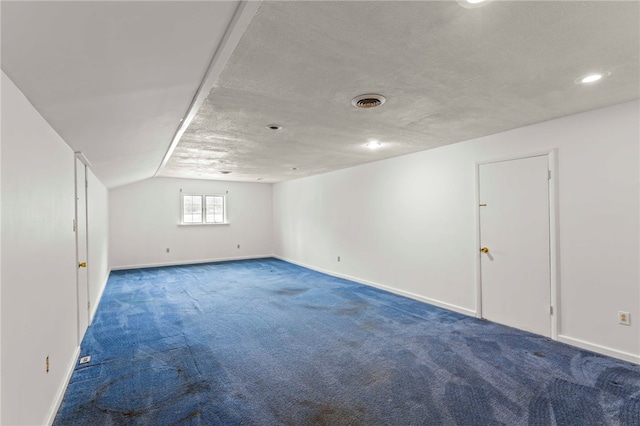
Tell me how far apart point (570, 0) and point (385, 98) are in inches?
49.3

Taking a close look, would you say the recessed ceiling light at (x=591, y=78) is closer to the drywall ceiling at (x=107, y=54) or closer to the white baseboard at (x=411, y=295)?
the drywall ceiling at (x=107, y=54)

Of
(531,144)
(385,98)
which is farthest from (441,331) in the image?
(385,98)

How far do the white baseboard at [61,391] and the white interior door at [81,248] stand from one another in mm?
343

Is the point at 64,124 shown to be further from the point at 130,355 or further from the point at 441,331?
the point at 441,331

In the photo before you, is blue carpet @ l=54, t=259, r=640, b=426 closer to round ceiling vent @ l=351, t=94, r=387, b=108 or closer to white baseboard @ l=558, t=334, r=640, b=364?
white baseboard @ l=558, t=334, r=640, b=364

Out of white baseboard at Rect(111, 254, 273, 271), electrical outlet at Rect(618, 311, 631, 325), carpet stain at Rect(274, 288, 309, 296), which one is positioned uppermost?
electrical outlet at Rect(618, 311, 631, 325)

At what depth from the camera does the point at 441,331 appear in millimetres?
3531

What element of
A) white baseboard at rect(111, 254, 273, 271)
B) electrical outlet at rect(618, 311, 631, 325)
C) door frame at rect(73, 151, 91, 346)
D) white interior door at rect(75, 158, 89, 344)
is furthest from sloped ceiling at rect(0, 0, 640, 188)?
white baseboard at rect(111, 254, 273, 271)

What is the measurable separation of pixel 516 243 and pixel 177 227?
7.48m

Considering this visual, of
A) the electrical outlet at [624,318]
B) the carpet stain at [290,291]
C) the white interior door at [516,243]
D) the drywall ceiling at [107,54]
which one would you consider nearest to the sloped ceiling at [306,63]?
the drywall ceiling at [107,54]

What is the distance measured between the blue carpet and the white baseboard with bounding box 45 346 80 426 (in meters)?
0.04

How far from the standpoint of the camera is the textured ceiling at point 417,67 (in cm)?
148

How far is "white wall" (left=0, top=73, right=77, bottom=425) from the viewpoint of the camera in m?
1.42

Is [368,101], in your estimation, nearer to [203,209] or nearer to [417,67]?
[417,67]
